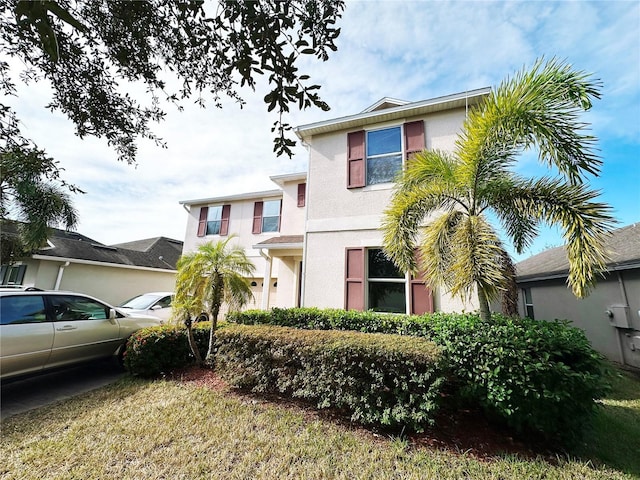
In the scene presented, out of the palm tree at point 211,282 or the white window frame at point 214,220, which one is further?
the white window frame at point 214,220

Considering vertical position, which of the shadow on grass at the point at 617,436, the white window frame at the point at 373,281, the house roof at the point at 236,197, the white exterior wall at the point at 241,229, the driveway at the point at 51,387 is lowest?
the driveway at the point at 51,387

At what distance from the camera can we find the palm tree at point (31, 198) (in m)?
3.44

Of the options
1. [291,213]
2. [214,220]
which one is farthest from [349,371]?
[214,220]

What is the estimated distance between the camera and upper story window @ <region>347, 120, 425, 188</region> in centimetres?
732

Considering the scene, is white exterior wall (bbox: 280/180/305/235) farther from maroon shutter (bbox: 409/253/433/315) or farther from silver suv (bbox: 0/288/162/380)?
silver suv (bbox: 0/288/162/380)

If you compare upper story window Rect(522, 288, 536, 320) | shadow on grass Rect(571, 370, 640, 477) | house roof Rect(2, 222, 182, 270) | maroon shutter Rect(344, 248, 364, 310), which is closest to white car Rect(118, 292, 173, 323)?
house roof Rect(2, 222, 182, 270)

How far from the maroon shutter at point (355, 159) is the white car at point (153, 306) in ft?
22.0

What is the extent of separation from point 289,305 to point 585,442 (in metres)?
7.65

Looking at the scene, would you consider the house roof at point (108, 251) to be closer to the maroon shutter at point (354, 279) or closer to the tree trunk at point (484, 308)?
the maroon shutter at point (354, 279)

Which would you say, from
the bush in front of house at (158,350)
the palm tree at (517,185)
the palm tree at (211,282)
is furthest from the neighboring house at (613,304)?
the bush in front of house at (158,350)

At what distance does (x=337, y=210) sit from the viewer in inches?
305

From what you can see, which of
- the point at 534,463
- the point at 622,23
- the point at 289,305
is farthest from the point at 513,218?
the point at 289,305

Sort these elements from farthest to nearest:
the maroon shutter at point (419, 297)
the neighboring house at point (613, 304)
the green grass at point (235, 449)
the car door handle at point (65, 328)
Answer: the neighboring house at point (613, 304) → the maroon shutter at point (419, 297) → the car door handle at point (65, 328) → the green grass at point (235, 449)

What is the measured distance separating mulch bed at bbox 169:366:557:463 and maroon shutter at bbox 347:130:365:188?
5.52 meters
